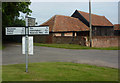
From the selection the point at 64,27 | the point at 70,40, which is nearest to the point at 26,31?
the point at 70,40

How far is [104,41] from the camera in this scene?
27375 millimetres

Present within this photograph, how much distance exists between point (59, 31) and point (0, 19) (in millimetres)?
12698

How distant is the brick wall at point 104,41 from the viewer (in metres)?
25.8

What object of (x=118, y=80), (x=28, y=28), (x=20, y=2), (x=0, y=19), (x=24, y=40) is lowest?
(x=118, y=80)

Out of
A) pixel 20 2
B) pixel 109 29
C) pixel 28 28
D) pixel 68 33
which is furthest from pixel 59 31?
pixel 28 28

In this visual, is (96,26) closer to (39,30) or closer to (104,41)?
(104,41)

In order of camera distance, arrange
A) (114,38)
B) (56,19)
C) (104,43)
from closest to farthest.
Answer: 1. (104,43)
2. (114,38)
3. (56,19)

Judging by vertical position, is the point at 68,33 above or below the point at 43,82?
above

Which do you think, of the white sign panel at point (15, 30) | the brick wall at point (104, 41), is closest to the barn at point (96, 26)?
the brick wall at point (104, 41)

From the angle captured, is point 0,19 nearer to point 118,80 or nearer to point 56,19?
point 56,19

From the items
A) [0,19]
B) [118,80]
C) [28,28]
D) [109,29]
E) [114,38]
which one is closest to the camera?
[118,80]

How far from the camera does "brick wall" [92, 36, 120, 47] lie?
84.6 feet

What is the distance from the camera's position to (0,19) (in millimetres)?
21594

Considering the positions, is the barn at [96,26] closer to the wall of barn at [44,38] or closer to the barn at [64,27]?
the barn at [64,27]
